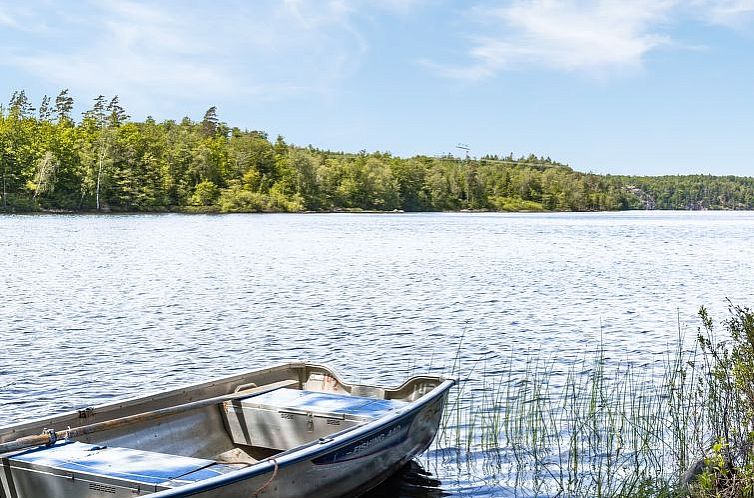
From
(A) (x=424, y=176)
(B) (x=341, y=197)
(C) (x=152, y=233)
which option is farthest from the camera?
(A) (x=424, y=176)

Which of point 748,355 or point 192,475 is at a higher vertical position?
point 748,355

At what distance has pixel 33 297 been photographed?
2719 centimetres

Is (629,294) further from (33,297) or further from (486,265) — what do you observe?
(33,297)

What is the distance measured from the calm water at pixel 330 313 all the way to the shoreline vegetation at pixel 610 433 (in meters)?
0.68

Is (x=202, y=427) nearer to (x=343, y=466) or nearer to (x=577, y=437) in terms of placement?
(x=343, y=466)

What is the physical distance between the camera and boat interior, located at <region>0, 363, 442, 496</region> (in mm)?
6938

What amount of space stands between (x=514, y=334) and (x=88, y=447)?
14.1 metres

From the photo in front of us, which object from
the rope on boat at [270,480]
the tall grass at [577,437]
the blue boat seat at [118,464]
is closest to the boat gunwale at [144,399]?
the blue boat seat at [118,464]

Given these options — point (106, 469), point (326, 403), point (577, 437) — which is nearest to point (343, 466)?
point (326, 403)

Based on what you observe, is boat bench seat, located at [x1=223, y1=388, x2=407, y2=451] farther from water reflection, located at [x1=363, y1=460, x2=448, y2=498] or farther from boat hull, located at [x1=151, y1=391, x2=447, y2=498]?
water reflection, located at [x1=363, y1=460, x2=448, y2=498]

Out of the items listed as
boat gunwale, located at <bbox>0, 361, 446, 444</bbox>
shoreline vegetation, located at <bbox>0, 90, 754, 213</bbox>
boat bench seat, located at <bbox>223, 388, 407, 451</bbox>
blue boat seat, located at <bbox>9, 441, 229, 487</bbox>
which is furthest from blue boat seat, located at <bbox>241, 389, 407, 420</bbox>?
shoreline vegetation, located at <bbox>0, 90, 754, 213</bbox>

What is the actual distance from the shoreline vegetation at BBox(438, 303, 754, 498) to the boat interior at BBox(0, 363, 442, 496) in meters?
1.60

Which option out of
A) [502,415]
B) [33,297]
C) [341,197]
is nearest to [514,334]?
[502,415]

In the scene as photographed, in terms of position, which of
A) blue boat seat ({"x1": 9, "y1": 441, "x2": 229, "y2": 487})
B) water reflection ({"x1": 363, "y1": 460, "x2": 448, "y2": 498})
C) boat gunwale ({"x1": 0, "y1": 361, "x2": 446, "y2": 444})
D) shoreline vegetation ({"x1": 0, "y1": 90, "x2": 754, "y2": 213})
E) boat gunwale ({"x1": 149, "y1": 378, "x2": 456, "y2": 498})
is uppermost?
shoreline vegetation ({"x1": 0, "y1": 90, "x2": 754, "y2": 213})
